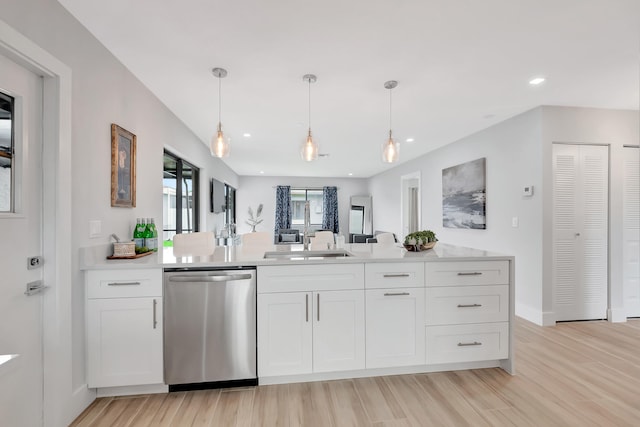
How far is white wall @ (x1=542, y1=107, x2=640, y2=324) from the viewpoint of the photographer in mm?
3350

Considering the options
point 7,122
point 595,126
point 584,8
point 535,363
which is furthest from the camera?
point 595,126

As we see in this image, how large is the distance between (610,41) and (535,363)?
2442 millimetres

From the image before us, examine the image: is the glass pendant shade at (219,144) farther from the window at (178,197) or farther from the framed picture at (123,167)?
the window at (178,197)

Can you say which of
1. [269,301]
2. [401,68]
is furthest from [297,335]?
[401,68]

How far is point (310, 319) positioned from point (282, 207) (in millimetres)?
7469

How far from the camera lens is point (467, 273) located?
2236 mm

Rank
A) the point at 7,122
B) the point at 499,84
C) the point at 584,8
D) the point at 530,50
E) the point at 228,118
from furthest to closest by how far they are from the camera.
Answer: the point at 228,118
the point at 499,84
the point at 530,50
the point at 584,8
the point at 7,122

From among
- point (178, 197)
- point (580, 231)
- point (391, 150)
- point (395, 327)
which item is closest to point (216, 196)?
point (178, 197)

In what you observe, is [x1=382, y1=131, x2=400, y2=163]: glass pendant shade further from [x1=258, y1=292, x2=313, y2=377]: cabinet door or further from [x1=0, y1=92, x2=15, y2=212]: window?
[x1=0, y1=92, x2=15, y2=212]: window

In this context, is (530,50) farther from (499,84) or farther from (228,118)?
(228,118)

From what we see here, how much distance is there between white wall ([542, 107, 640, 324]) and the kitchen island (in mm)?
1583

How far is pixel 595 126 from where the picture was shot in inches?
136

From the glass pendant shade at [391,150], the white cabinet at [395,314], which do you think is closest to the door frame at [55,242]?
the white cabinet at [395,314]

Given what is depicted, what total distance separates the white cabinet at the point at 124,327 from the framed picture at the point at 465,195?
406 centimetres
